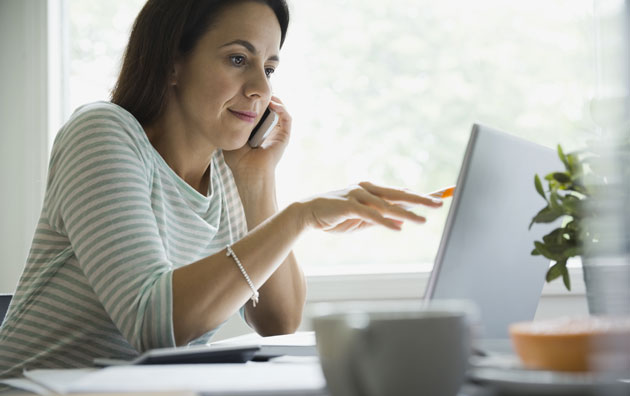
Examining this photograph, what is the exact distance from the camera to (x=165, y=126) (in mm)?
1434

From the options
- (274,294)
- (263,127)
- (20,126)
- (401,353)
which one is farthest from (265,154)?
(401,353)

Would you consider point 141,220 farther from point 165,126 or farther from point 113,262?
point 165,126

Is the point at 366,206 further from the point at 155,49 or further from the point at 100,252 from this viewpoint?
the point at 155,49

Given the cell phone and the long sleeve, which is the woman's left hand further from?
the long sleeve

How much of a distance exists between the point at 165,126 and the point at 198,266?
57 cm

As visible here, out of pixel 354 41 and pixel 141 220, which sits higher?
pixel 354 41

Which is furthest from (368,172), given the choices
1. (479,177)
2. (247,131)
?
(479,177)

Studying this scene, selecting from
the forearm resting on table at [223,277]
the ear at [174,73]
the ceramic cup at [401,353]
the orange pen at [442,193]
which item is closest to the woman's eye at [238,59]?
the ear at [174,73]

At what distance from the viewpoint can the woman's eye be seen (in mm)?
1403

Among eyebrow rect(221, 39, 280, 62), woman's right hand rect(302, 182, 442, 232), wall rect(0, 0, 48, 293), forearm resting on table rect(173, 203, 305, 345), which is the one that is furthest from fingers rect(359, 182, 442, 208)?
wall rect(0, 0, 48, 293)

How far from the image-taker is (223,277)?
37.0 inches

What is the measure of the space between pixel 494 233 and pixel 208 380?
422 mm

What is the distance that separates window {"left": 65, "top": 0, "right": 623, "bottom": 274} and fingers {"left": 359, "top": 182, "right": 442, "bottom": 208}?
53.7 inches

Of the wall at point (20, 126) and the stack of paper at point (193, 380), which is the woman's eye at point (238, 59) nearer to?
the stack of paper at point (193, 380)
